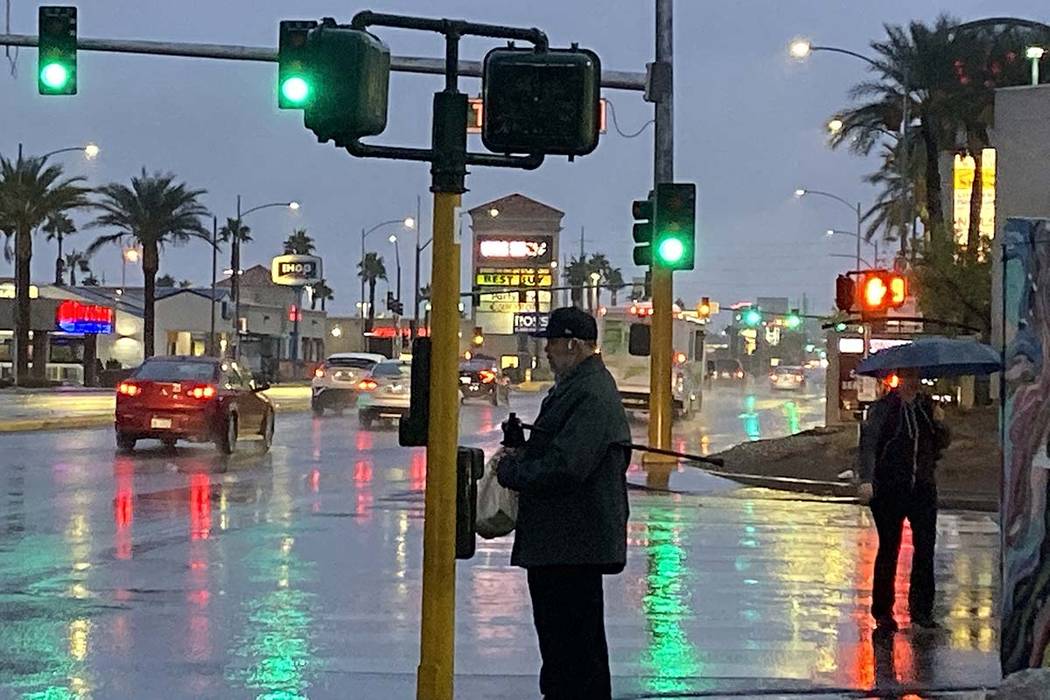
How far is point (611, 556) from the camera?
7.02 m

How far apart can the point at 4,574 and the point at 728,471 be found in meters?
16.7

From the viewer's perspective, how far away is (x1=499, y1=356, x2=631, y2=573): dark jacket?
688cm

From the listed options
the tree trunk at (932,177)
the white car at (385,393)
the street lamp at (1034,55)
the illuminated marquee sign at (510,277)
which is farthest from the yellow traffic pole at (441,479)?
the illuminated marquee sign at (510,277)

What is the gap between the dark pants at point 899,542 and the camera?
36.8 ft

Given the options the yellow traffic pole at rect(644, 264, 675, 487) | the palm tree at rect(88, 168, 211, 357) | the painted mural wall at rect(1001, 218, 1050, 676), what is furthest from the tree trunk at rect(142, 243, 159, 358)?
the painted mural wall at rect(1001, 218, 1050, 676)

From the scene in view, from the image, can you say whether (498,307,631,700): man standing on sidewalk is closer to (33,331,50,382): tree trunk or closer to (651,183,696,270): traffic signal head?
(651,183,696,270): traffic signal head

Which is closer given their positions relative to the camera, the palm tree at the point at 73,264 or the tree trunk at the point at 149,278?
the tree trunk at the point at 149,278

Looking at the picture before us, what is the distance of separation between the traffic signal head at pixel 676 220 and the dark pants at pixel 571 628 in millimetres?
15721

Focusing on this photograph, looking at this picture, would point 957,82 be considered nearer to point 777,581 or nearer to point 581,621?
point 777,581

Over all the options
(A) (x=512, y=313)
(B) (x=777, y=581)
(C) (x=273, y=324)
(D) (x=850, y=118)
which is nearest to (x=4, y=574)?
(B) (x=777, y=581)

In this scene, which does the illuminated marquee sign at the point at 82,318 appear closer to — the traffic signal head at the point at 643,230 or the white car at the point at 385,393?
the white car at the point at 385,393

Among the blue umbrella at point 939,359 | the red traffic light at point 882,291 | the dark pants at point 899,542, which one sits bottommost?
the dark pants at point 899,542

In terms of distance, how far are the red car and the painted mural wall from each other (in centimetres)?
1988

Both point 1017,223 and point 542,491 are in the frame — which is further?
point 1017,223
